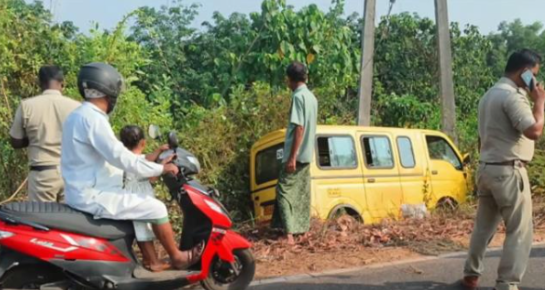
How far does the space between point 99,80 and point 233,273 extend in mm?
1791

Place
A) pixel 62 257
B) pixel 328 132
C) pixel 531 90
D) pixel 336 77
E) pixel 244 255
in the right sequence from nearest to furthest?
pixel 62 257, pixel 531 90, pixel 244 255, pixel 328 132, pixel 336 77

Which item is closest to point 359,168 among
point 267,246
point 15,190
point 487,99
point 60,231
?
point 267,246

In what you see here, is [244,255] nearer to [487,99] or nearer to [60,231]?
[60,231]

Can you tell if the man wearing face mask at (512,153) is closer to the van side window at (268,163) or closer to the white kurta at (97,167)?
the white kurta at (97,167)

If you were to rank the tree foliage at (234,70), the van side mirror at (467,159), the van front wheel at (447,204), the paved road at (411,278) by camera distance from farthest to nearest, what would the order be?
the van side mirror at (467,159)
the van front wheel at (447,204)
the tree foliage at (234,70)
the paved road at (411,278)

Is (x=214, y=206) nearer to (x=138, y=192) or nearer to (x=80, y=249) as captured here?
(x=138, y=192)

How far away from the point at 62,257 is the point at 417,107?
11.4m

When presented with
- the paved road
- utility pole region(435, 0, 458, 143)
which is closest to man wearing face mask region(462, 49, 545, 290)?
the paved road

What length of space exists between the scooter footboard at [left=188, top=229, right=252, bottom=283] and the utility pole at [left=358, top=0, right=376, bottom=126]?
7167mm

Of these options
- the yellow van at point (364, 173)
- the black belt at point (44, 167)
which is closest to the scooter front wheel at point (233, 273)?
the black belt at point (44, 167)

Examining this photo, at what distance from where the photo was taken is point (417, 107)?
46.5 ft

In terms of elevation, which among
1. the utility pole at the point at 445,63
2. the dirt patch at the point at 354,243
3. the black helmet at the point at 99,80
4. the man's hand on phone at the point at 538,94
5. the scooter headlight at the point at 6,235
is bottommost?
the dirt patch at the point at 354,243

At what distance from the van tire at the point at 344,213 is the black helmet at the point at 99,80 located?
13.7 feet

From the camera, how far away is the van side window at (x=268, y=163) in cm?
797
